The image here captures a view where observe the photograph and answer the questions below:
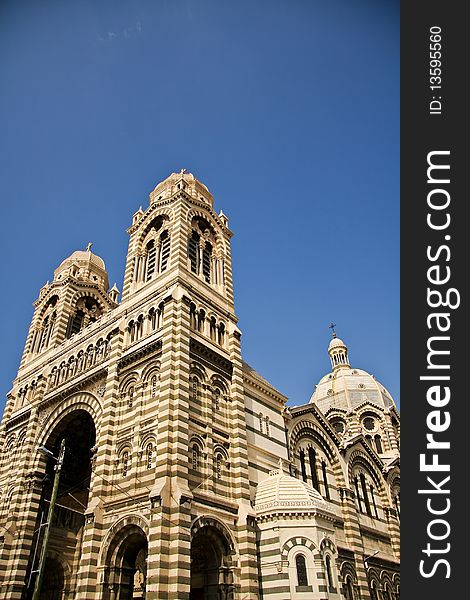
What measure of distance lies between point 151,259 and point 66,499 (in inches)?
667

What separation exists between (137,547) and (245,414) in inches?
351

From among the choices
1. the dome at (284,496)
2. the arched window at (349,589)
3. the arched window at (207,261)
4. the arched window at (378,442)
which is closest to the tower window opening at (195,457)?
the dome at (284,496)

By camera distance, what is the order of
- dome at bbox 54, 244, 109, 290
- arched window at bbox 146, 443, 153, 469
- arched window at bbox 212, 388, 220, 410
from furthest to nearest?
dome at bbox 54, 244, 109, 290, arched window at bbox 212, 388, 220, 410, arched window at bbox 146, 443, 153, 469

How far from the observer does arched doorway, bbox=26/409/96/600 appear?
27578 millimetres

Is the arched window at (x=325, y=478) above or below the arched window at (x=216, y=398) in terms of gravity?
below

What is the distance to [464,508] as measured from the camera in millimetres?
9656

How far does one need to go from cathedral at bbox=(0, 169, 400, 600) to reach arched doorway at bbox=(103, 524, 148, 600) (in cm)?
6

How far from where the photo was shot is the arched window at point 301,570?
838 inches

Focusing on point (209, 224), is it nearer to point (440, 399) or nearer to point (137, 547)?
point (137, 547)

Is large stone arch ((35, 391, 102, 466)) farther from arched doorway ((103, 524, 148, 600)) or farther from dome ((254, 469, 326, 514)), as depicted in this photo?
dome ((254, 469, 326, 514))

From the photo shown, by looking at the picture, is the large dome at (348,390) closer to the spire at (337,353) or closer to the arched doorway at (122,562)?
the spire at (337,353)

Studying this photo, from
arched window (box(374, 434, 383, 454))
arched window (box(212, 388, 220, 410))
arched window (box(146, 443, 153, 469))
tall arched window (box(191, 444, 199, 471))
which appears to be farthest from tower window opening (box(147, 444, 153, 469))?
arched window (box(374, 434, 383, 454))

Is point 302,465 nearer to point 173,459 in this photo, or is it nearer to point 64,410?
point 173,459

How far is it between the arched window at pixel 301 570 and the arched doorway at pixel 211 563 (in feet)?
10.1
